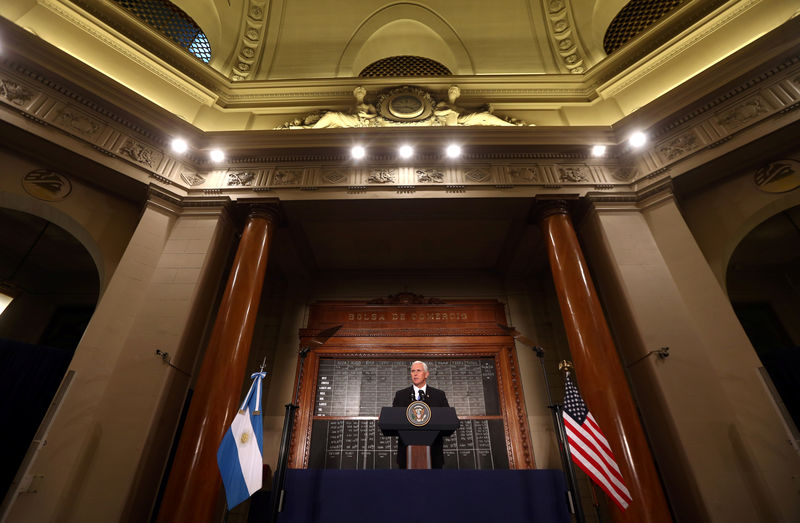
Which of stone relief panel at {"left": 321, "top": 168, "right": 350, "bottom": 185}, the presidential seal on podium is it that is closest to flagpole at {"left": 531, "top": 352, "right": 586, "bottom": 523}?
the presidential seal on podium

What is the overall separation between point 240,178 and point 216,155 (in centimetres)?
53

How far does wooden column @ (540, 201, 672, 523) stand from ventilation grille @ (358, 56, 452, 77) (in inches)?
A: 175

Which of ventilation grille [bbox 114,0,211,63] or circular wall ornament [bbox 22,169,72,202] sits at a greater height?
ventilation grille [bbox 114,0,211,63]

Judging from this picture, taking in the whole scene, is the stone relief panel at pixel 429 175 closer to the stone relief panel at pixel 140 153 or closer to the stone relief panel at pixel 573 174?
the stone relief panel at pixel 573 174

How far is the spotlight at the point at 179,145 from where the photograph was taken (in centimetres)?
556

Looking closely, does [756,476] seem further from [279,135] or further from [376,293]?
[279,135]

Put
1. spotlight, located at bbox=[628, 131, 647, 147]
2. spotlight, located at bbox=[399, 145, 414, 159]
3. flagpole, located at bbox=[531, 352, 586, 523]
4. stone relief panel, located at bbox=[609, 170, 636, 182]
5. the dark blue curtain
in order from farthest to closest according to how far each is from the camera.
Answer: spotlight, located at bbox=[399, 145, 414, 159] → stone relief panel, located at bbox=[609, 170, 636, 182] → spotlight, located at bbox=[628, 131, 647, 147] → the dark blue curtain → flagpole, located at bbox=[531, 352, 586, 523]

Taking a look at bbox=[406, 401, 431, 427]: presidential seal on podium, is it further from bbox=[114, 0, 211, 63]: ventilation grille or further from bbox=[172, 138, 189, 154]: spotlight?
bbox=[114, 0, 211, 63]: ventilation grille

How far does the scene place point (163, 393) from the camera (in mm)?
4125

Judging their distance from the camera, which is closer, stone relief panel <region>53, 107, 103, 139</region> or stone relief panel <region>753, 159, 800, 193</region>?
stone relief panel <region>753, 159, 800, 193</region>

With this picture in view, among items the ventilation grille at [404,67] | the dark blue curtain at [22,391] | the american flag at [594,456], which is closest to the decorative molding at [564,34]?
the ventilation grille at [404,67]

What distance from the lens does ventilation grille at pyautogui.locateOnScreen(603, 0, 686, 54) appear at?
269 inches

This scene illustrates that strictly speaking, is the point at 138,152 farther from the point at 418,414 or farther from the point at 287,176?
the point at 418,414

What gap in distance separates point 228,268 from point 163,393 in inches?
85.3
